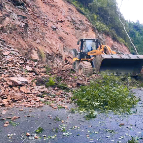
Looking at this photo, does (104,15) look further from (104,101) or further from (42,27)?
(104,101)

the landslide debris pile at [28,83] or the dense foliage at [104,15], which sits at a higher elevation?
the dense foliage at [104,15]

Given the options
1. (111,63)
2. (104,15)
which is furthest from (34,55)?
(104,15)

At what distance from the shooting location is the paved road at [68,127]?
4094mm

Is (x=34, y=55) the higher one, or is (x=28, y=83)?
(x=34, y=55)

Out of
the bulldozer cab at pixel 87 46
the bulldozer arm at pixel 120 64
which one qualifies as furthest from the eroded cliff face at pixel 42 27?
the bulldozer arm at pixel 120 64

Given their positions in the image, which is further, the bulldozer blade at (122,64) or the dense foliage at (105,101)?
the bulldozer blade at (122,64)

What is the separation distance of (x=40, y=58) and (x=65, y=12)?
10410mm

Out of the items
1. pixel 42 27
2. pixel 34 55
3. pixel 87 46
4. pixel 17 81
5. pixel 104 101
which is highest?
pixel 42 27

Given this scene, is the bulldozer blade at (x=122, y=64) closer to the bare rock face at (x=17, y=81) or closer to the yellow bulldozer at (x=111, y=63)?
the yellow bulldozer at (x=111, y=63)

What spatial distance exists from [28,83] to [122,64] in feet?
17.4

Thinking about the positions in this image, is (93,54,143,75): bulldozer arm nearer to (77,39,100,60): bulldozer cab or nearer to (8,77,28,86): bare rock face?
(77,39,100,60): bulldozer cab

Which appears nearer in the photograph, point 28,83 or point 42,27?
point 28,83

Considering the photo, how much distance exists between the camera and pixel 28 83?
8.02 meters

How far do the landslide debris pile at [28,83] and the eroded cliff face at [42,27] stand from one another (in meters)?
1.86
